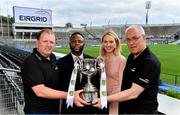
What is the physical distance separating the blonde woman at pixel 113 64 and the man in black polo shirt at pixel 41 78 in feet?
1.50

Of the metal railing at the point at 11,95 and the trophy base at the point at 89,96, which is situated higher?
the trophy base at the point at 89,96

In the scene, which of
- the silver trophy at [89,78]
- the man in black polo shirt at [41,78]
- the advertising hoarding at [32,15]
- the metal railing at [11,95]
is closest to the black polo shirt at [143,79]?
the silver trophy at [89,78]

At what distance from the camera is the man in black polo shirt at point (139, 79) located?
238 centimetres

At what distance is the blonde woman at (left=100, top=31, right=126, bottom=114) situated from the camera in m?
2.69

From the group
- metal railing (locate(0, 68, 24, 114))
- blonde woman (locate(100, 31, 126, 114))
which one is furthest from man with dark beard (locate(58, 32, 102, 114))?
metal railing (locate(0, 68, 24, 114))

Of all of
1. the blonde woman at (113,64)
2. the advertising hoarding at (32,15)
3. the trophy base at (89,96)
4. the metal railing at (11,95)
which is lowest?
the metal railing at (11,95)

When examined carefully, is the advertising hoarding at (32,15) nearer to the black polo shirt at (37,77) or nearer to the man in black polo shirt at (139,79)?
the black polo shirt at (37,77)

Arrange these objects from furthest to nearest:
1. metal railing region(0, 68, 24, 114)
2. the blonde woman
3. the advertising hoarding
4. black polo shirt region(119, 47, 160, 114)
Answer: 1. the advertising hoarding
2. metal railing region(0, 68, 24, 114)
3. the blonde woman
4. black polo shirt region(119, 47, 160, 114)

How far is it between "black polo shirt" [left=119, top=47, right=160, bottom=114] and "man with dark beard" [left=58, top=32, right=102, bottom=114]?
32 cm

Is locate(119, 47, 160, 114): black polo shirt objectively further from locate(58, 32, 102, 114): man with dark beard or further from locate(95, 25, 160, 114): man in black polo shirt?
locate(58, 32, 102, 114): man with dark beard

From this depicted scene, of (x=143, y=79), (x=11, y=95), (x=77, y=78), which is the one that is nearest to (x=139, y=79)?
(x=143, y=79)

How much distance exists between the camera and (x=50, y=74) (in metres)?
2.56

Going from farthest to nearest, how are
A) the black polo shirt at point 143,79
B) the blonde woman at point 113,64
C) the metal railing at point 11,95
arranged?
the metal railing at point 11,95 < the blonde woman at point 113,64 < the black polo shirt at point 143,79

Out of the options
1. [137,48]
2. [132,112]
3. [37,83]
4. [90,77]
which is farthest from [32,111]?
[137,48]
